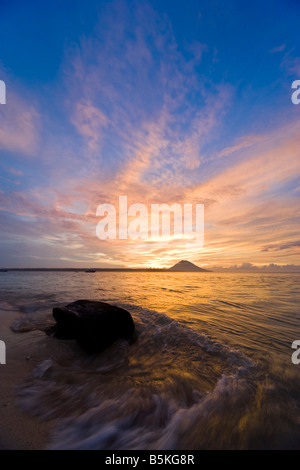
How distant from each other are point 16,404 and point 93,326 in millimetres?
2729

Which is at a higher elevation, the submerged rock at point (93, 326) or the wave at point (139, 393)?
the submerged rock at point (93, 326)

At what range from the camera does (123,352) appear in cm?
524

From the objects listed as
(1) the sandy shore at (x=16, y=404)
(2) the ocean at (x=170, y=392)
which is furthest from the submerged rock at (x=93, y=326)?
(1) the sandy shore at (x=16, y=404)

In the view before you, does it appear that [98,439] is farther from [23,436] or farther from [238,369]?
[238,369]

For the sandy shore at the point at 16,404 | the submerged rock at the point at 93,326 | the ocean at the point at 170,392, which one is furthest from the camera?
the submerged rock at the point at 93,326

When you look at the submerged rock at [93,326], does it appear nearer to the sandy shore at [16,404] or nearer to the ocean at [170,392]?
the ocean at [170,392]

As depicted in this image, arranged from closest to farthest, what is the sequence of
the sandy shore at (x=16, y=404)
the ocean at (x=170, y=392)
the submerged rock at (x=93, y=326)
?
the sandy shore at (x=16, y=404)
the ocean at (x=170, y=392)
the submerged rock at (x=93, y=326)

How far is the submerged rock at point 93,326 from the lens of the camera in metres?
5.45

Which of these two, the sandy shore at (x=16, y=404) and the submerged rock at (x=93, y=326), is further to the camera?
the submerged rock at (x=93, y=326)

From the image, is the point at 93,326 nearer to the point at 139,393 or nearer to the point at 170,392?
the point at 139,393

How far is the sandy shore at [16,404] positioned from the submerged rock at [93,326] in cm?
95

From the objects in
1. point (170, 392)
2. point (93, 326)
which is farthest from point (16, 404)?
point (170, 392)
